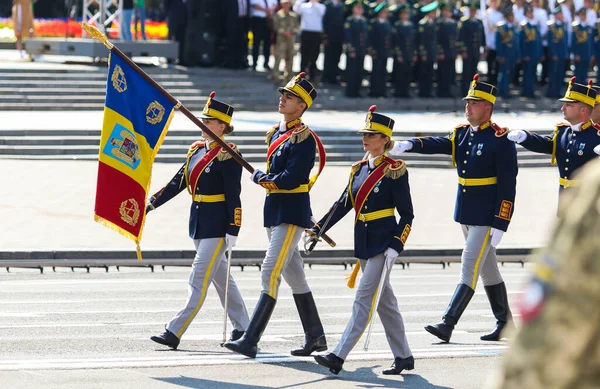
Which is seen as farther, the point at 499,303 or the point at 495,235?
the point at 499,303

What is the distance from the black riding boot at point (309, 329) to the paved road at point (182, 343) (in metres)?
0.14

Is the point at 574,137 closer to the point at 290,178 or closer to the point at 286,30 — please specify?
the point at 290,178

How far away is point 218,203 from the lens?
920cm

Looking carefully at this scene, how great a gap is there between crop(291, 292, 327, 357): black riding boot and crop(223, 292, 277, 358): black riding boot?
12.5 inches

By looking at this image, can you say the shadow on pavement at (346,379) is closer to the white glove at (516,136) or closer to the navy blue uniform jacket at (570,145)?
the white glove at (516,136)

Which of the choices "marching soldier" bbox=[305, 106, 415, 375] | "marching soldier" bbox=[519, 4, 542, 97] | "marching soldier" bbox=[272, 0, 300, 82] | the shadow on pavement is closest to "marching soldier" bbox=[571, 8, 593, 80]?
"marching soldier" bbox=[519, 4, 542, 97]

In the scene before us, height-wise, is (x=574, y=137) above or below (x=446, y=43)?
above

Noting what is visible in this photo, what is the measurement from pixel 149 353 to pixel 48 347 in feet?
2.43

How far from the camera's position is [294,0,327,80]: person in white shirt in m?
27.5

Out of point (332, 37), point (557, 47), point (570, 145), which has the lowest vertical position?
point (557, 47)

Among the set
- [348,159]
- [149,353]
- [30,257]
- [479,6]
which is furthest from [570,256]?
[479,6]

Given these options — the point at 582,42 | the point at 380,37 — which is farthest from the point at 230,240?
the point at 582,42

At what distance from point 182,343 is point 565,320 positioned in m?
7.68

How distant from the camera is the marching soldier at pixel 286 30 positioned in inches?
1054
